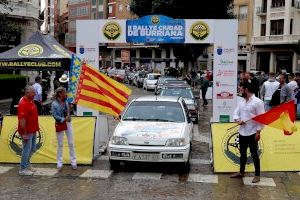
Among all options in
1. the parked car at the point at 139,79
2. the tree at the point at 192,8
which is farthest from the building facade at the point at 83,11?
the tree at the point at 192,8

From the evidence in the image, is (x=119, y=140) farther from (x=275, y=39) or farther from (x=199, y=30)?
(x=275, y=39)

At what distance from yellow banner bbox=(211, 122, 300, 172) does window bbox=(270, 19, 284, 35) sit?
152 ft

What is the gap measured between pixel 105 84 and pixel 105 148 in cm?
171

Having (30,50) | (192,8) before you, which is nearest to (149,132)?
(30,50)

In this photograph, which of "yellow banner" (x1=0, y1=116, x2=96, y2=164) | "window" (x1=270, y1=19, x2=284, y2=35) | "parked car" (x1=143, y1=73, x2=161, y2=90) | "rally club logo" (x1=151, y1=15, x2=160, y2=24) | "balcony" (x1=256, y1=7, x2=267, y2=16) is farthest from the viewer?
"balcony" (x1=256, y1=7, x2=267, y2=16)

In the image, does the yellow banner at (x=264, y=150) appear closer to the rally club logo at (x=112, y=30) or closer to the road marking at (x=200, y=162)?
the road marking at (x=200, y=162)

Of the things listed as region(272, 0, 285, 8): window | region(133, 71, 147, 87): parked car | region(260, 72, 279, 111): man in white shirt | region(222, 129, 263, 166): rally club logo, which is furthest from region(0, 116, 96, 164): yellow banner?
region(272, 0, 285, 8): window

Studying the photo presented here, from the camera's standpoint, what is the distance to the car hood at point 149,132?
35.4 ft

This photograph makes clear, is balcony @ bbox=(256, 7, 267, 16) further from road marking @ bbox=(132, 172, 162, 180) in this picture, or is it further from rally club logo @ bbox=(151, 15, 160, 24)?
road marking @ bbox=(132, 172, 162, 180)

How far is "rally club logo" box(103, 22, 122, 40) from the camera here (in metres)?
15.8

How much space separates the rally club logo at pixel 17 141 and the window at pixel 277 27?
47133 mm

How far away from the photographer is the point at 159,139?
10781mm

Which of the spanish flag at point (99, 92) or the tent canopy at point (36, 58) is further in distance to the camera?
the tent canopy at point (36, 58)

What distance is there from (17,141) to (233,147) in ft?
16.0
